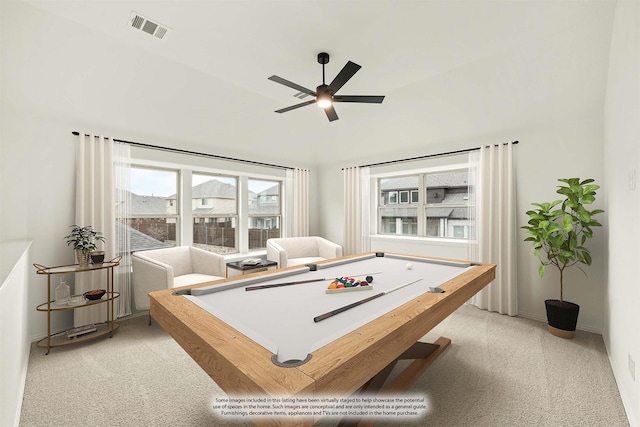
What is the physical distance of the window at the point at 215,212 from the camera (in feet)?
14.6

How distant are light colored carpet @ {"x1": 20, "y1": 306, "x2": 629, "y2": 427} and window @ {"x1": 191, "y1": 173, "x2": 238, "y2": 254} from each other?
1.89 metres

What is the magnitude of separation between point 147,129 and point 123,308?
2.24 m

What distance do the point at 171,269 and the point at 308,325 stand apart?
2.34 m

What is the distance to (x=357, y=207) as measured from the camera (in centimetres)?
519

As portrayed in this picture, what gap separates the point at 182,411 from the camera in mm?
1851

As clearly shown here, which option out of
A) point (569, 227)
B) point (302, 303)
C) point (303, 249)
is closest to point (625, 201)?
point (569, 227)

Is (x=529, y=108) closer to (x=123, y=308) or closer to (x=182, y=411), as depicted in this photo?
(x=182, y=411)

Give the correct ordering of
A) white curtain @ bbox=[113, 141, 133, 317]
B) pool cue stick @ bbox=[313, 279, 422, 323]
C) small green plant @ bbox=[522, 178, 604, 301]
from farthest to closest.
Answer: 1. white curtain @ bbox=[113, 141, 133, 317]
2. small green plant @ bbox=[522, 178, 604, 301]
3. pool cue stick @ bbox=[313, 279, 422, 323]

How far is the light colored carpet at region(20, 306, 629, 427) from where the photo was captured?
5.84ft

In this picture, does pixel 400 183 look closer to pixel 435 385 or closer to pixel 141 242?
pixel 435 385

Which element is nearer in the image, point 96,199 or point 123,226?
point 96,199

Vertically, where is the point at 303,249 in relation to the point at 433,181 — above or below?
below

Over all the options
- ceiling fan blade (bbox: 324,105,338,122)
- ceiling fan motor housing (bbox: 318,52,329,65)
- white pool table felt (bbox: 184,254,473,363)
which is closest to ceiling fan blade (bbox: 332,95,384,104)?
ceiling fan blade (bbox: 324,105,338,122)

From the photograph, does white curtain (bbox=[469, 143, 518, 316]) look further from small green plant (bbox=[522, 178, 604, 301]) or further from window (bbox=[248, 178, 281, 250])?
window (bbox=[248, 178, 281, 250])
